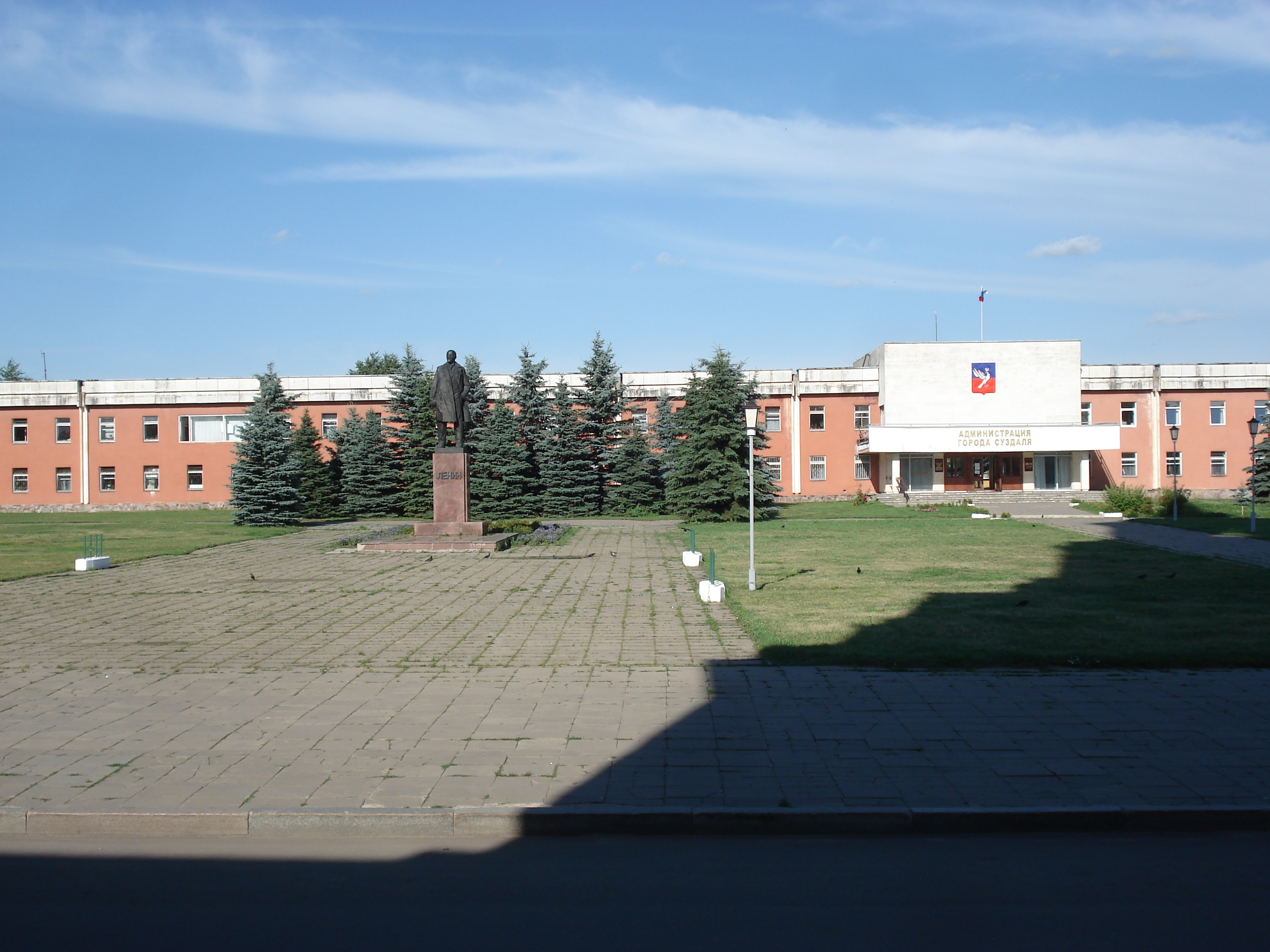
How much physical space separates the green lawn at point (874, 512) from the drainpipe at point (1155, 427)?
626 inches

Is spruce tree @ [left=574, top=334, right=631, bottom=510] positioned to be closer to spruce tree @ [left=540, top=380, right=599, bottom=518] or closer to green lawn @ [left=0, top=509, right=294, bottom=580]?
spruce tree @ [left=540, top=380, right=599, bottom=518]

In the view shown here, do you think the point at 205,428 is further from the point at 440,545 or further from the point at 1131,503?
the point at 1131,503

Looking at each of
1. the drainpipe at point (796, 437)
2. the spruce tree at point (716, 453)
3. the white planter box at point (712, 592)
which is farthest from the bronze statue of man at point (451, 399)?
the drainpipe at point (796, 437)

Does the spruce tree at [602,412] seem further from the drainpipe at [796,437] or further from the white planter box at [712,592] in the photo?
the white planter box at [712,592]

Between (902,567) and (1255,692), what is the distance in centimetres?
1049

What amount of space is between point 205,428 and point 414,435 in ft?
48.2

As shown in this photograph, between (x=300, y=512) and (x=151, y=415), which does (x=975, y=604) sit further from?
(x=151, y=415)

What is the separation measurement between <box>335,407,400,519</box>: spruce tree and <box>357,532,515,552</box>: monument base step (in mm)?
21357

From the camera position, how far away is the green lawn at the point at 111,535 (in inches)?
825

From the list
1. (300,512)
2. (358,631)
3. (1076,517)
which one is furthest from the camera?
(300,512)

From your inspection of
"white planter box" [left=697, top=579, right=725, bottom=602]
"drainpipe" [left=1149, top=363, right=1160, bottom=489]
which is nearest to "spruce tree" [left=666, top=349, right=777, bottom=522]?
"white planter box" [left=697, top=579, right=725, bottom=602]

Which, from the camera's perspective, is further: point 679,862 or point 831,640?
point 831,640

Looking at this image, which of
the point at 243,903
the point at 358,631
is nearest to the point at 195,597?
the point at 358,631

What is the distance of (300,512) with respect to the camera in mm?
37781
